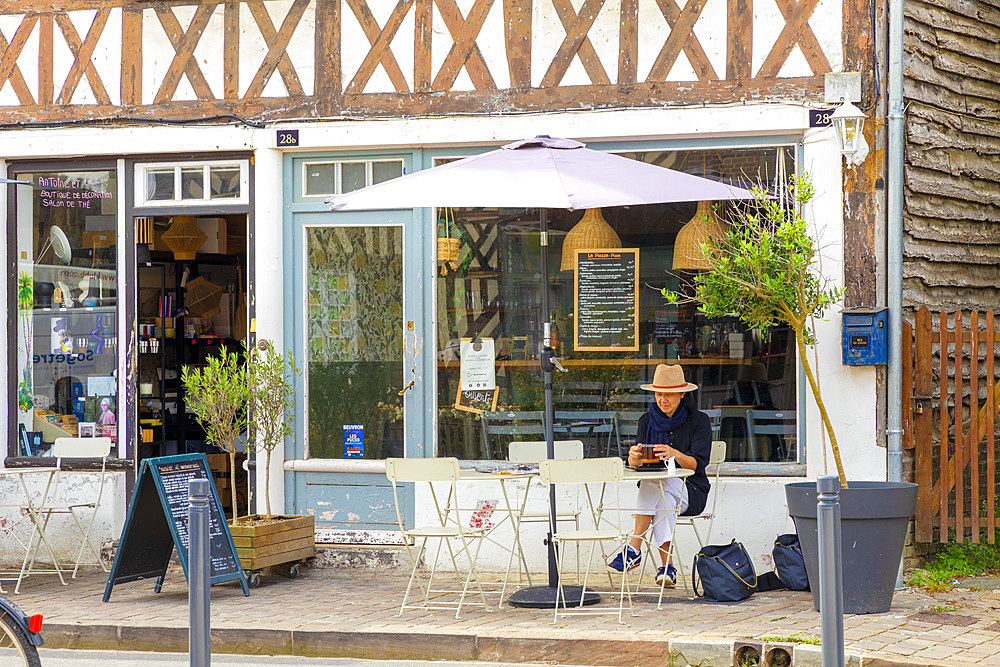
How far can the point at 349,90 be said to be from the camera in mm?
8133

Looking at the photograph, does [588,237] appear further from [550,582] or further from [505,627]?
[505,627]

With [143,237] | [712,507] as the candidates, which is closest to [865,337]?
→ [712,507]

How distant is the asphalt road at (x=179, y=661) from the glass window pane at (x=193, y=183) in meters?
3.40

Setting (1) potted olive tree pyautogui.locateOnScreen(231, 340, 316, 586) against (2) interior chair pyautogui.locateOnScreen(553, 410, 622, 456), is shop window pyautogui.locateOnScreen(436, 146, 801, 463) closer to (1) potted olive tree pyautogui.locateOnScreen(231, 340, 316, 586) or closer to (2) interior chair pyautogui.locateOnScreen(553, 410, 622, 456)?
(2) interior chair pyautogui.locateOnScreen(553, 410, 622, 456)

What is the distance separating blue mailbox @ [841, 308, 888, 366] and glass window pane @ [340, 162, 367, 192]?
3.44 metres

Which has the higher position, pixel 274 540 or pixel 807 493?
pixel 807 493

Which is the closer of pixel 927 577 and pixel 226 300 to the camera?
pixel 927 577

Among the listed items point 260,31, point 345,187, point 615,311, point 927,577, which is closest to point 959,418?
point 927,577

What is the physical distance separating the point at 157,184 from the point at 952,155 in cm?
562

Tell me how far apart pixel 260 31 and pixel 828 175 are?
404cm

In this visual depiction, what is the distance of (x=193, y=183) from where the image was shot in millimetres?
8414

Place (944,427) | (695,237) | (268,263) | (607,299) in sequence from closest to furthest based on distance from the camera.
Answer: (944,427) < (695,237) < (607,299) < (268,263)

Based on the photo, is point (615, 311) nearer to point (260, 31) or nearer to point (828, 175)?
point (828, 175)

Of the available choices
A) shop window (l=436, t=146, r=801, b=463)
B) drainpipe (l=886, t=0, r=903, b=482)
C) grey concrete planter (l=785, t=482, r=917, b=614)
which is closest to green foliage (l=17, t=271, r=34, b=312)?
shop window (l=436, t=146, r=801, b=463)
